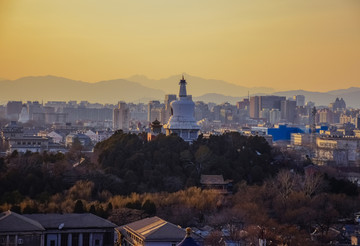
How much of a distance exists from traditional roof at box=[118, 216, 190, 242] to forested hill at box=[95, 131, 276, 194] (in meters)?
6.04

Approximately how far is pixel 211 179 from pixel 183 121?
17.0 ft

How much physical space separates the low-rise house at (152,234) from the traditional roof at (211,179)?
6.90 meters

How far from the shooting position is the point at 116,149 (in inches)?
1062

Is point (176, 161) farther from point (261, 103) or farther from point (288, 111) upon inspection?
point (261, 103)

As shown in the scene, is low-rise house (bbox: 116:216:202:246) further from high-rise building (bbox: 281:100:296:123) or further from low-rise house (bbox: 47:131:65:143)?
high-rise building (bbox: 281:100:296:123)

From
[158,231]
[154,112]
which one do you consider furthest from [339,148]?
[154,112]

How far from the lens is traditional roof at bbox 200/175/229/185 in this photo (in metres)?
25.4

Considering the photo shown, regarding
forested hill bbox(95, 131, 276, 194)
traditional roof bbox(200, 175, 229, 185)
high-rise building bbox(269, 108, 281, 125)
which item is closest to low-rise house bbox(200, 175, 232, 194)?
traditional roof bbox(200, 175, 229, 185)

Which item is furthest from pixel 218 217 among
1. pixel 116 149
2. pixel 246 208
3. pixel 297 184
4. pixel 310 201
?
pixel 116 149

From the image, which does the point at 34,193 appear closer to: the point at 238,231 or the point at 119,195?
the point at 119,195

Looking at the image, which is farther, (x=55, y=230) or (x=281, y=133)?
(x=281, y=133)

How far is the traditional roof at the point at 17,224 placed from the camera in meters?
16.9

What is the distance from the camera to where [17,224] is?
17.1 metres

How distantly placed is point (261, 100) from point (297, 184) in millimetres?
125649
